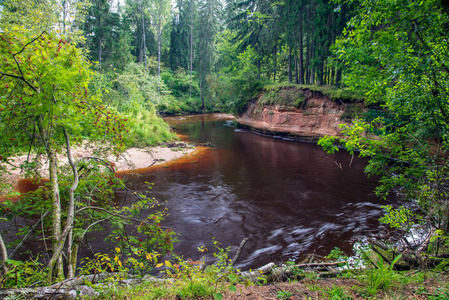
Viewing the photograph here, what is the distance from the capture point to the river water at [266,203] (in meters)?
5.88

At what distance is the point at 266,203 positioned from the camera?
27.1 ft

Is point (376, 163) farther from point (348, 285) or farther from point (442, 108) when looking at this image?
point (348, 285)

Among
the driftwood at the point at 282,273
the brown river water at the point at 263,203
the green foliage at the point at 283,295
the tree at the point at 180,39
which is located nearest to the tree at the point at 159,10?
the tree at the point at 180,39

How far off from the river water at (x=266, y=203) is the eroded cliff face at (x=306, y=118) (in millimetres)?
3661

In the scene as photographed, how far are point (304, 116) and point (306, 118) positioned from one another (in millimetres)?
241

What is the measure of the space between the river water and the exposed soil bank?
3.73 metres

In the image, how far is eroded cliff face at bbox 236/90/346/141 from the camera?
17.5m

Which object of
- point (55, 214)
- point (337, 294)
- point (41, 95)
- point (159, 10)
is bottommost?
point (337, 294)

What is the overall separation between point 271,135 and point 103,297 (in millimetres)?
20740

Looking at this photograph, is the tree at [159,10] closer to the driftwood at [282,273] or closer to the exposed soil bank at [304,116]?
the exposed soil bank at [304,116]

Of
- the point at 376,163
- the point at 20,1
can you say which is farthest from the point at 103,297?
the point at 20,1

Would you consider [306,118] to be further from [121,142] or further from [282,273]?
[121,142]

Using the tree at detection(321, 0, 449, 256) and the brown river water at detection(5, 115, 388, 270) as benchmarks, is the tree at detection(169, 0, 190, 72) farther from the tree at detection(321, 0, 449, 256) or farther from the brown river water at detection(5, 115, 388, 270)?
the tree at detection(321, 0, 449, 256)

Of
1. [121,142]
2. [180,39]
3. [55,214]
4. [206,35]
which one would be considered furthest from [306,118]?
[180,39]
